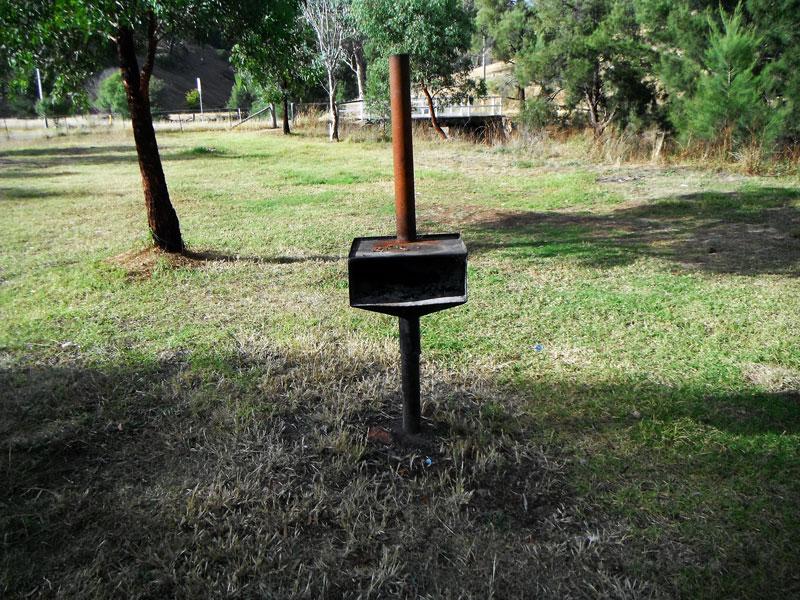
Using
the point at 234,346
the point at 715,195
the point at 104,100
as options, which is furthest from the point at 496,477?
the point at 104,100

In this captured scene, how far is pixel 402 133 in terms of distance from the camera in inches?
103

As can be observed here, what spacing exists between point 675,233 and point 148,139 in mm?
5739

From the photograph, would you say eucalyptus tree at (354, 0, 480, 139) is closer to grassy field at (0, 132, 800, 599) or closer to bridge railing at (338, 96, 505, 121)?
bridge railing at (338, 96, 505, 121)

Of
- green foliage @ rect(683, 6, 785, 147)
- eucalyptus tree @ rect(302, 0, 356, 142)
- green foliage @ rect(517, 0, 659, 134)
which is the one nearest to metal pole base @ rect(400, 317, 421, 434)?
green foliage @ rect(683, 6, 785, 147)

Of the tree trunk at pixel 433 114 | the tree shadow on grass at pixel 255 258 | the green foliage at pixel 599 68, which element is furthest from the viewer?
the tree trunk at pixel 433 114

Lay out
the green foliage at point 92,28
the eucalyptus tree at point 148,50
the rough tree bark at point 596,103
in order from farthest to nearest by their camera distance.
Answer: the rough tree bark at point 596,103 → the eucalyptus tree at point 148,50 → the green foliage at point 92,28

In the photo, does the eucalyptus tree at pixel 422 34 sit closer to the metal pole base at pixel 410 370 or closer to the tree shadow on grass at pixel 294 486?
the tree shadow on grass at pixel 294 486

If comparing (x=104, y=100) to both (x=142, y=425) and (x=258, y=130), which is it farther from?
(x=142, y=425)

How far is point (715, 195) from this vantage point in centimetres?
920

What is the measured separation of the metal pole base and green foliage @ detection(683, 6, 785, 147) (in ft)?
35.2

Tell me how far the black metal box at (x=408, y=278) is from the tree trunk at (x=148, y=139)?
4.08m

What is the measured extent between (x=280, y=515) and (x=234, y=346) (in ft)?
6.34

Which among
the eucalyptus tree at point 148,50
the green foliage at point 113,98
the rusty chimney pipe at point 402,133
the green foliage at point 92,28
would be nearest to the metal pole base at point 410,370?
the rusty chimney pipe at point 402,133

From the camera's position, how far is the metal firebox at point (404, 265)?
2590 millimetres
